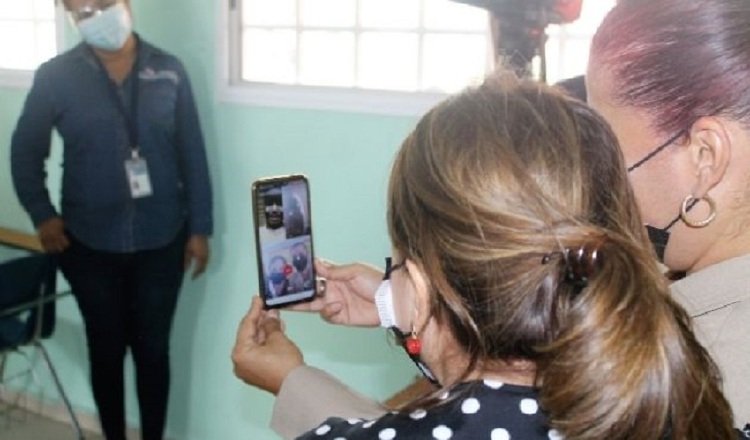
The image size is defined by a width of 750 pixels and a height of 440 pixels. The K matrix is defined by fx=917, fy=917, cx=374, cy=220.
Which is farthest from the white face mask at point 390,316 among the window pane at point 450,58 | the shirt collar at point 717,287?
the window pane at point 450,58

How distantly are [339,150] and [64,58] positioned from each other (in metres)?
0.78

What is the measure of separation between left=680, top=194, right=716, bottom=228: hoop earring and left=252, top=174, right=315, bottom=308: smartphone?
0.58 metres

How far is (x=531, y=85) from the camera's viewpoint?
29.8 inches

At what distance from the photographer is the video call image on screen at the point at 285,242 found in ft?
4.13

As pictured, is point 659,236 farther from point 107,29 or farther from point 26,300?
point 26,300

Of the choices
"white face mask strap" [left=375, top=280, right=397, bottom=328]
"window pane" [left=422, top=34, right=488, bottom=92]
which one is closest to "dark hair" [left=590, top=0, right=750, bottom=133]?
"white face mask strap" [left=375, top=280, right=397, bottom=328]

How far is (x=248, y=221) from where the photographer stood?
8.86 feet

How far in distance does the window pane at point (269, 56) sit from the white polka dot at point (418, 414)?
204 centimetres

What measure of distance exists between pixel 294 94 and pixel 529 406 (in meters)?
1.95

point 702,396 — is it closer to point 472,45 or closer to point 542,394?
point 542,394

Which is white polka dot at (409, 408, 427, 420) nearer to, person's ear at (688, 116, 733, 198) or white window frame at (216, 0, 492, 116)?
person's ear at (688, 116, 733, 198)

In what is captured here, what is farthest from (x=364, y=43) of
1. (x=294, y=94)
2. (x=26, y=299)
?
(x=26, y=299)

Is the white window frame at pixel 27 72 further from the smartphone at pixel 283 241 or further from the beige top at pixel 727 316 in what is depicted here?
the beige top at pixel 727 316

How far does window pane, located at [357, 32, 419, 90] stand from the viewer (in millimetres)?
2525
